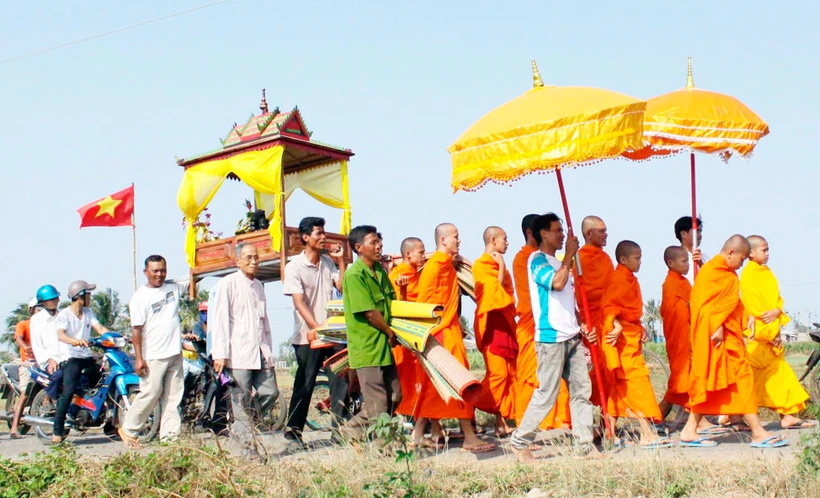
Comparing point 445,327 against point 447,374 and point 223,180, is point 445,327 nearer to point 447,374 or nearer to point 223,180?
point 447,374

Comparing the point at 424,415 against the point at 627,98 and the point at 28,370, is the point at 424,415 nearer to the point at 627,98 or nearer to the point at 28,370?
the point at 627,98

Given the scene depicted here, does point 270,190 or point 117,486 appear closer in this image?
point 117,486

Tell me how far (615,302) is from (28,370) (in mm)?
6876

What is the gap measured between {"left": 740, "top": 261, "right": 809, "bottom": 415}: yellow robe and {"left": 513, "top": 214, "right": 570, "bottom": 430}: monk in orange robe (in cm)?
161

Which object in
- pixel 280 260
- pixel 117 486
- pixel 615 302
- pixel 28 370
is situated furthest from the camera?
pixel 280 260

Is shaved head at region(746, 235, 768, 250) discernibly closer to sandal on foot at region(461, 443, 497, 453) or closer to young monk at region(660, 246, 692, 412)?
young monk at region(660, 246, 692, 412)

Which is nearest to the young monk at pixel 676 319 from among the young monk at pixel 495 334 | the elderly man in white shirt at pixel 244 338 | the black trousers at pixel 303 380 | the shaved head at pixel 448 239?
the young monk at pixel 495 334

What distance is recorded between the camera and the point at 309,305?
839cm

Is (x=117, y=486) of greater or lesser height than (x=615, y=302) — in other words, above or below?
below

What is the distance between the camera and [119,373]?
9727 mm

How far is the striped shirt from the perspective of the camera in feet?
22.7

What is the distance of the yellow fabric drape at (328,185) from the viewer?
2077 centimetres

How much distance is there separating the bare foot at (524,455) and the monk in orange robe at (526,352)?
103cm

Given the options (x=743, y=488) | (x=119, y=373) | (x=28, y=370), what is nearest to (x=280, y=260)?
(x=28, y=370)
